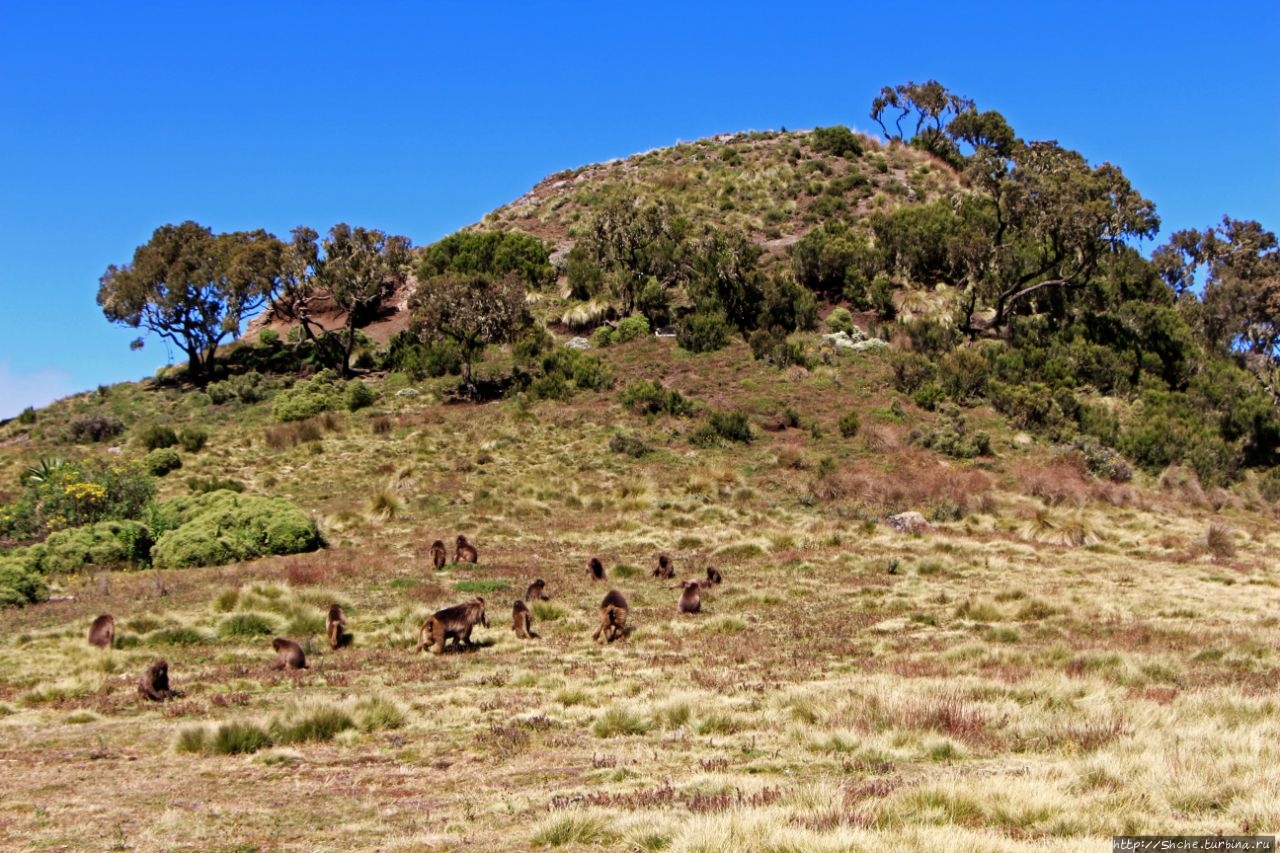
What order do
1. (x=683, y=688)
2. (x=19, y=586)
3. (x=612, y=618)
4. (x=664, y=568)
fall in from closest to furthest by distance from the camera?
(x=683, y=688) < (x=612, y=618) < (x=19, y=586) < (x=664, y=568)

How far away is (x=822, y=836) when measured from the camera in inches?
241

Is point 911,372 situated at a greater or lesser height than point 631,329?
lesser

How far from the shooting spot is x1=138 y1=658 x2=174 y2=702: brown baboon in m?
12.0

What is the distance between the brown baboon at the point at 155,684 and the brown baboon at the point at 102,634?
3.36 m

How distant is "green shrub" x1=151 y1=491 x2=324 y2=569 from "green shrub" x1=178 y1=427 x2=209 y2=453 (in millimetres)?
13140

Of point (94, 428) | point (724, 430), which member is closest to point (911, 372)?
point (724, 430)

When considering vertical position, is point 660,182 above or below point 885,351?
above

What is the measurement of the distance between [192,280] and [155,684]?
Result: 44.9 metres

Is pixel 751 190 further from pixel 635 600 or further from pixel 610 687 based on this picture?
pixel 610 687

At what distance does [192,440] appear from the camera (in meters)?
40.6

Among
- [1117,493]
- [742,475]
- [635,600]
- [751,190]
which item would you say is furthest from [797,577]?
[751,190]

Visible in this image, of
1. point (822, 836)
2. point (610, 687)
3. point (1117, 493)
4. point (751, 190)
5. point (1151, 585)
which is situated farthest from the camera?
point (751, 190)

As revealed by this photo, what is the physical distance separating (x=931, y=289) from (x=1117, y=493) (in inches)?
1012

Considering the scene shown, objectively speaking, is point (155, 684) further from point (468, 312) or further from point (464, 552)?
point (468, 312)
